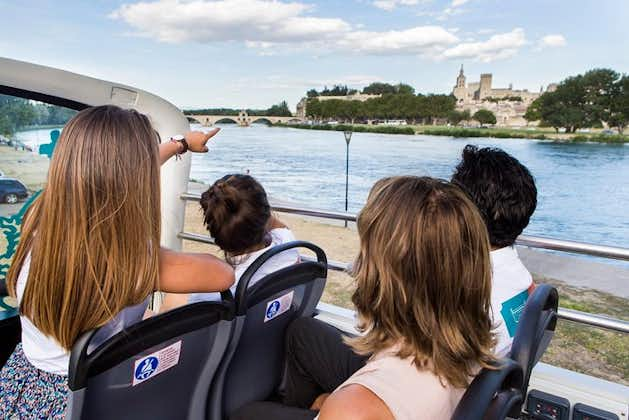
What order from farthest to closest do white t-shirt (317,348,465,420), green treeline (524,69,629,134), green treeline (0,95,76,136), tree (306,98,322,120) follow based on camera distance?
tree (306,98,322,120) < green treeline (524,69,629,134) < green treeline (0,95,76,136) < white t-shirt (317,348,465,420)

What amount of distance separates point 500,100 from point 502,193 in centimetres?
1192

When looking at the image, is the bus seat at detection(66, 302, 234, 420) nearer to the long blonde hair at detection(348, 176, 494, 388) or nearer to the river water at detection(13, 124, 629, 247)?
the long blonde hair at detection(348, 176, 494, 388)

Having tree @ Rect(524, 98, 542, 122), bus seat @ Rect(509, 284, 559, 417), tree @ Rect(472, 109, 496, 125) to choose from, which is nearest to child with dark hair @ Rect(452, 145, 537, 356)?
bus seat @ Rect(509, 284, 559, 417)

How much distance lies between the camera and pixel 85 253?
96 cm

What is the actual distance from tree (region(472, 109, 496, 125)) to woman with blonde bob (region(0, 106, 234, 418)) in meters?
8.56

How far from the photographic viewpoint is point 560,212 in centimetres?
1221

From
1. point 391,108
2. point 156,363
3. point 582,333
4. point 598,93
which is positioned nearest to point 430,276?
point 156,363

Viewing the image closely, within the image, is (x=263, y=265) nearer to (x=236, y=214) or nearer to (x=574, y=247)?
→ (x=236, y=214)

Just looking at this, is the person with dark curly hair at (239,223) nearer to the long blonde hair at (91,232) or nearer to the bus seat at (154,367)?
the bus seat at (154,367)

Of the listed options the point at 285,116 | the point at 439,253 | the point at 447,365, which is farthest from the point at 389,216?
the point at 285,116

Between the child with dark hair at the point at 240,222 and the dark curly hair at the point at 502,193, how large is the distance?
699 mm

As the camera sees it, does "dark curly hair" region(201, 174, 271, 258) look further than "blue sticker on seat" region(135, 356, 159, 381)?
Yes

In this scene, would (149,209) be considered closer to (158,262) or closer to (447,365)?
(158,262)

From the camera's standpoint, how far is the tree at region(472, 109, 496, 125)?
8.66 metres
